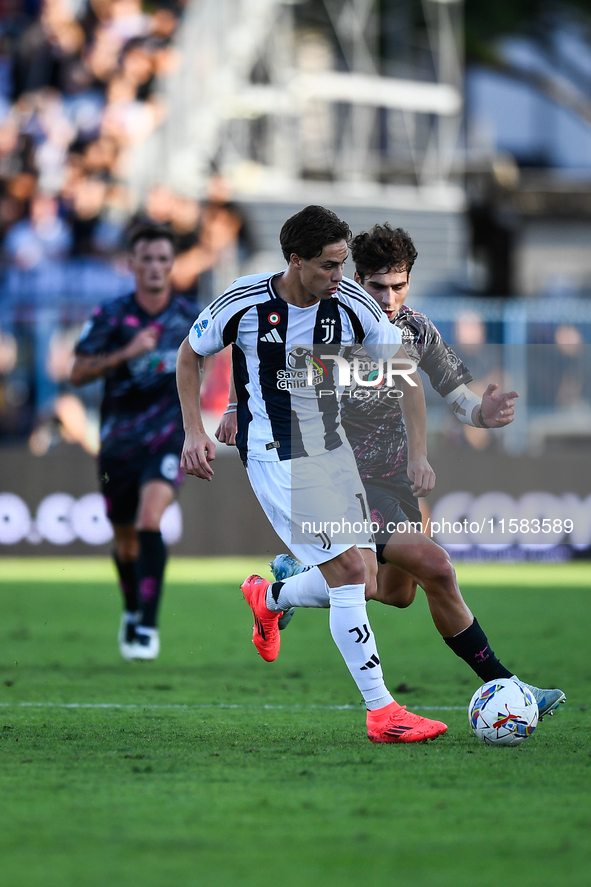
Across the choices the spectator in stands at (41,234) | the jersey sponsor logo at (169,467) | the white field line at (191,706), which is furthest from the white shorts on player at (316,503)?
the spectator in stands at (41,234)

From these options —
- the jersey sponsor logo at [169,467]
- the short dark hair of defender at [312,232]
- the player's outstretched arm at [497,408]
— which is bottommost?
the jersey sponsor logo at [169,467]

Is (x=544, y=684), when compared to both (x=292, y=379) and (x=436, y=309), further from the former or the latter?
(x=436, y=309)

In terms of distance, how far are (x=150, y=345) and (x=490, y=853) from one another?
4.42 m

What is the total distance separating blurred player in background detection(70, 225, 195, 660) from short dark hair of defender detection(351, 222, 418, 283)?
2352 millimetres

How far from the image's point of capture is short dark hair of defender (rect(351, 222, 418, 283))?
526cm

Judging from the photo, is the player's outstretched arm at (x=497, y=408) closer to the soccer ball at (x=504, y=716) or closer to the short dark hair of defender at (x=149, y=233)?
the soccer ball at (x=504, y=716)

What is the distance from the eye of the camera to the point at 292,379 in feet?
16.5

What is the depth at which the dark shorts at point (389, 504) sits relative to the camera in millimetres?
5191

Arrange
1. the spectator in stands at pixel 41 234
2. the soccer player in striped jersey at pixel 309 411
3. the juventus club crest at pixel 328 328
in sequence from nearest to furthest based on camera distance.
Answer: the soccer player in striped jersey at pixel 309 411, the juventus club crest at pixel 328 328, the spectator in stands at pixel 41 234

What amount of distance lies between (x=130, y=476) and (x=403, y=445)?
8.73ft

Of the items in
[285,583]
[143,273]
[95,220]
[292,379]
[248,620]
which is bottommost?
[248,620]

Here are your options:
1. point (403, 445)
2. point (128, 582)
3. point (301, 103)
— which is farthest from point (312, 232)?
point (301, 103)

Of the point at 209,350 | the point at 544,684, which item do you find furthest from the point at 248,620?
the point at 209,350

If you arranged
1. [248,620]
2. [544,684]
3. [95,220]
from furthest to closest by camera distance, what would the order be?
1. [95,220]
2. [248,620]
3. [544,684]
